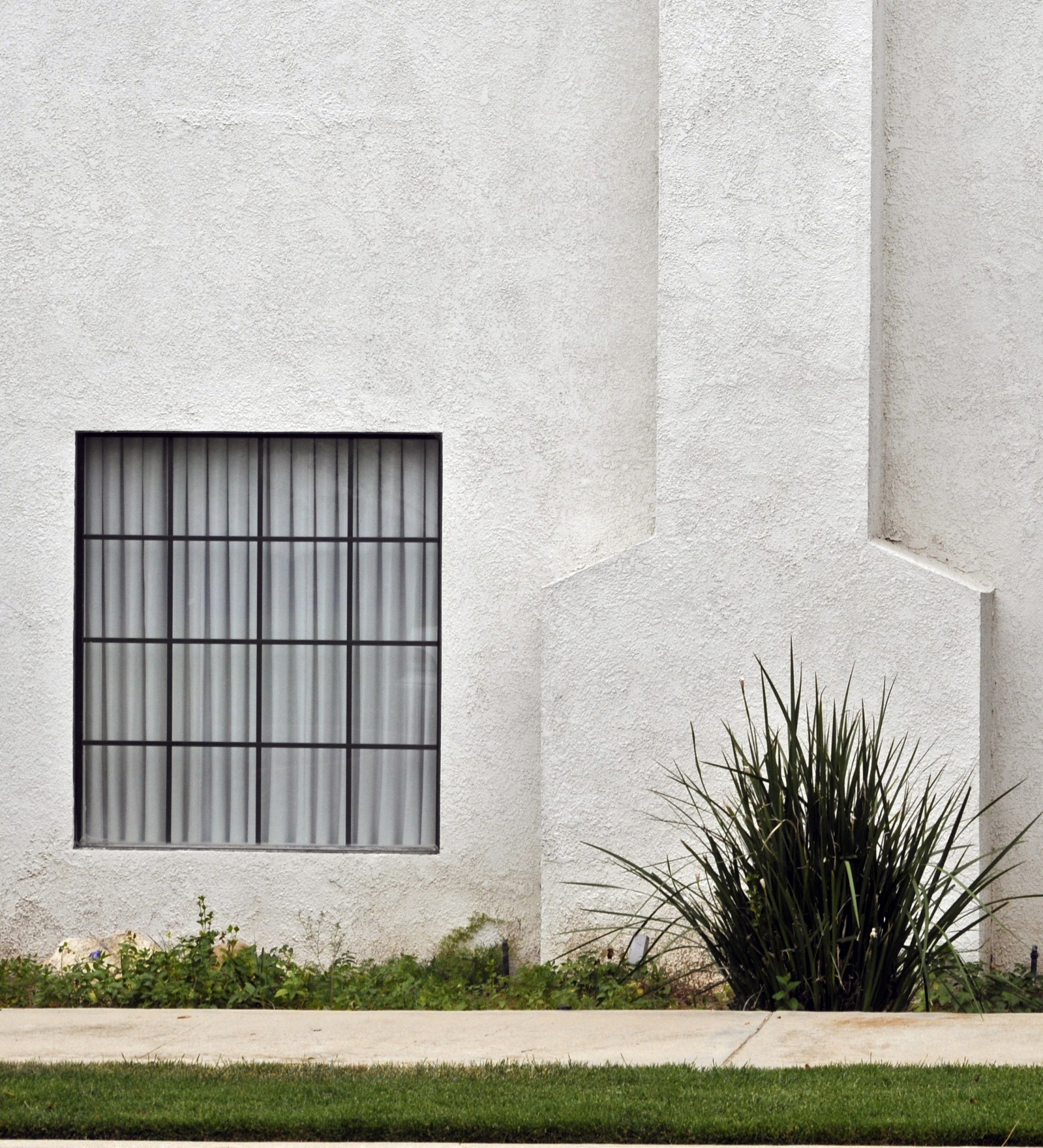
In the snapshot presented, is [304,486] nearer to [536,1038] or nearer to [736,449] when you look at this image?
[736,449]

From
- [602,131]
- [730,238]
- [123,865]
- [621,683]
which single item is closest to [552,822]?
[621,683]

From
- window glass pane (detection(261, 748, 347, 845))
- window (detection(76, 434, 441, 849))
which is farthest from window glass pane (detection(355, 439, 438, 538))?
window glass pane (detection(261, 748, 347, 845))

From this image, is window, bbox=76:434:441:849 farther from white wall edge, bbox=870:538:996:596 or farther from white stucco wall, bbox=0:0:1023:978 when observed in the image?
white wall edge, bbox=870:538:996:596

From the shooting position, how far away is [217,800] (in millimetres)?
9000

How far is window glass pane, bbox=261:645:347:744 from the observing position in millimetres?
8969

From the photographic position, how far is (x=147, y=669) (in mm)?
9023

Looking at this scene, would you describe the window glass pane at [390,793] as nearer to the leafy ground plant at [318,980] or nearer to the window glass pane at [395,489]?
the leafy ground plant at [318,980]

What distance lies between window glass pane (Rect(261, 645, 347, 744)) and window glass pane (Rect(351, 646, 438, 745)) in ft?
0.40

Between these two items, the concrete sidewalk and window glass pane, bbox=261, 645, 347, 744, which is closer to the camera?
the concrete sidewalk

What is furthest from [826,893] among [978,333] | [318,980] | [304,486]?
[304,486]

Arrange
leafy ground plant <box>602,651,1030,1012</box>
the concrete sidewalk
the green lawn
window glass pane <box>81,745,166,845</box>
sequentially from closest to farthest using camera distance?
the green lawn → the concrete sidewalk → leafy ground plant <box>602,651,1030,1012</box> → window glass pane <box>81,745,166,845</box>

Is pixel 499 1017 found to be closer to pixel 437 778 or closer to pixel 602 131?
pixel 437 778

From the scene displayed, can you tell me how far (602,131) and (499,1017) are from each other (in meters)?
4.82

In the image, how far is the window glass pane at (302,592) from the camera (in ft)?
29.5
